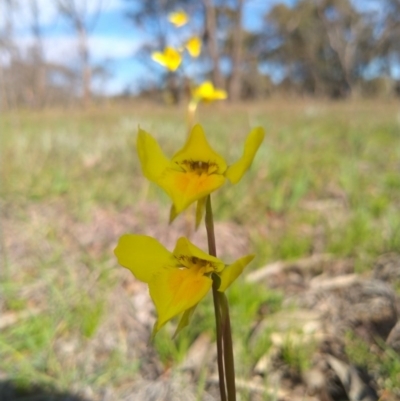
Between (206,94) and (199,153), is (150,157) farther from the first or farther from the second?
(206,94)


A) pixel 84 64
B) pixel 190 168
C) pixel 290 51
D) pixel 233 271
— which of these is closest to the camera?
pixel 233 271

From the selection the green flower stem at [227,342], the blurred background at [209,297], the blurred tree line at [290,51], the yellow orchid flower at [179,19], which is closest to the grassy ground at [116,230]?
the blurred background at [209,297]

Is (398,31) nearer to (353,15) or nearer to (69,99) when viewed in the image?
(353,15)

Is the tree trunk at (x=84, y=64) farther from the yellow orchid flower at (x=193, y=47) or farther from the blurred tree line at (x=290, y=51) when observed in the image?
the yellow orchid flower at (x=193, y=47)

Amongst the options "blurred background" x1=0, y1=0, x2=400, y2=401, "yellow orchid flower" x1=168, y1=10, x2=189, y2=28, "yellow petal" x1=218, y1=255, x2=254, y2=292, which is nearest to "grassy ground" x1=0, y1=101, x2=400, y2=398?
"blurred background" x1=0, y1=0, x2=400, y2=401

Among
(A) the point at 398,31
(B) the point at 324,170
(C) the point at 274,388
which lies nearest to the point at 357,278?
(C) the point at 274,388

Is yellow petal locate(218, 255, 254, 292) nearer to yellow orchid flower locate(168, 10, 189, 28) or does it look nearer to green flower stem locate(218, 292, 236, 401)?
green flower stem locate(218, 292, 236, 401)

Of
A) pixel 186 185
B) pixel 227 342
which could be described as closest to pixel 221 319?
pixel 227 342
